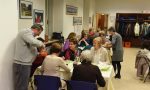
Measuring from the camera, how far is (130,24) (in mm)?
12539

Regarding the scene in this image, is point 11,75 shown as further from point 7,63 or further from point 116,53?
point 116,53

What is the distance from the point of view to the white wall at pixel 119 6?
12836 mm

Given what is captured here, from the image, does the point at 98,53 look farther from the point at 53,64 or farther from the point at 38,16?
the point at 38,16

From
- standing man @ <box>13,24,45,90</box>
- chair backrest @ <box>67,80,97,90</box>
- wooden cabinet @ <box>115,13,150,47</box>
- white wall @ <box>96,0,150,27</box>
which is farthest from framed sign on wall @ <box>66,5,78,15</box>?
chair backrest @ <box>67,80,97,90</box>

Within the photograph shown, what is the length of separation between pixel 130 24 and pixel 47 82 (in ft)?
32.9

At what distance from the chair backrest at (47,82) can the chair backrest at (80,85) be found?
0.22 meters

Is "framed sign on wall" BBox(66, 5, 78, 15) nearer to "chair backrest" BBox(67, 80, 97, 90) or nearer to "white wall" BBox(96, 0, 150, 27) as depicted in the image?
"white wall" BBox(96, 0, 150, 27)

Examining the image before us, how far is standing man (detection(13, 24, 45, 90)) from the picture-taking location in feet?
11.3

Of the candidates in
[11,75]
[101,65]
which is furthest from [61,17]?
[11,75]

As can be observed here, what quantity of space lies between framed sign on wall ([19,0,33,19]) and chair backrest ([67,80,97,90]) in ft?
8.95

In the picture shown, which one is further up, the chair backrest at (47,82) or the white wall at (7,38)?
the white wall at (7,38)

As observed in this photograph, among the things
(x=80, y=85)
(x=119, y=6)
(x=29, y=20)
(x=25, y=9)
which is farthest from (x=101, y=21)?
(x=80, y=85)

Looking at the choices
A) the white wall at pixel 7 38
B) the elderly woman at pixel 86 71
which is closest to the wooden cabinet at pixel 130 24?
the elderly woman at pixel 86 71

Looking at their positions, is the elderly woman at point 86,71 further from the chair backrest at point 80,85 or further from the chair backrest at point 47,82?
the chair backrest at point 47,82
